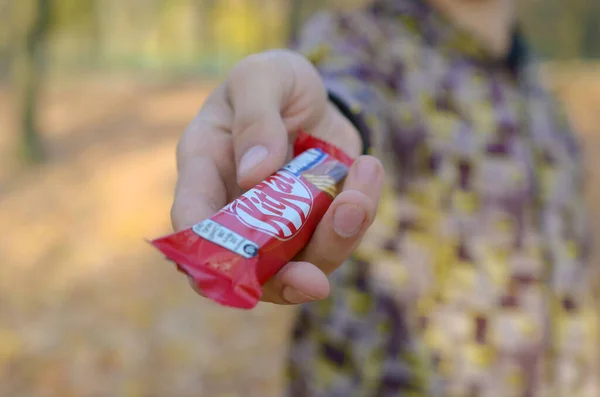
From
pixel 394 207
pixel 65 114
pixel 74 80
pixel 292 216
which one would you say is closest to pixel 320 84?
pixel 292 216

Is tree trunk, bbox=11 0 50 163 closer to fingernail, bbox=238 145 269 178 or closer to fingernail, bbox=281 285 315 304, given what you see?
fingernail, bbox=238 145 269 178

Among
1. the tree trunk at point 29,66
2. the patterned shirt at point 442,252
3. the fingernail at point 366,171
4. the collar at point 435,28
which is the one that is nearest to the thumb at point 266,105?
the fingernail at point 366,171

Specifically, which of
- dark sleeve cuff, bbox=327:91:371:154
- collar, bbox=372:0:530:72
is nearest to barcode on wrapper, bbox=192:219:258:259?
dark sleeve cuff, bbox=327:91:371:154

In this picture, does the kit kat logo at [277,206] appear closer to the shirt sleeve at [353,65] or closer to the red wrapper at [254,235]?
the red wrapper at [254,235]

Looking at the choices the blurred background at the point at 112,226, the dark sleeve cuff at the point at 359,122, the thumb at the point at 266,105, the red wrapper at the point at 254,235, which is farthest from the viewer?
the blurred background at the point at 112,226

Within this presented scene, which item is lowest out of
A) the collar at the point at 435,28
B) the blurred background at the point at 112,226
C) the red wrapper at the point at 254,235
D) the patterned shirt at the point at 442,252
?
the blurred background at the point at 112,226

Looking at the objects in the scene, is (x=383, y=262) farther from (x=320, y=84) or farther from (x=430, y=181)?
(x=320, y=84)

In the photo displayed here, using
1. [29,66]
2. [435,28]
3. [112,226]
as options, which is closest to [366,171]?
[435,28]
